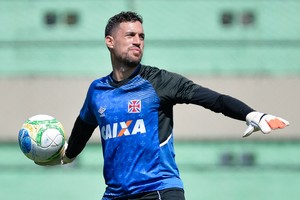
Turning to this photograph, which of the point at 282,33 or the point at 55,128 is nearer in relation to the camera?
the point at 55,128

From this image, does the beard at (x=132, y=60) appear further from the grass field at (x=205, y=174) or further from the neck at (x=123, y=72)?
the grass field at (x=205, y=174)

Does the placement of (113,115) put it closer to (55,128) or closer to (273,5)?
(55,128)

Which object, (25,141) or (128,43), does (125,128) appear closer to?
(128,43)

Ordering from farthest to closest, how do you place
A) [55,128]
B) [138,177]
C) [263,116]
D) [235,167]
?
[235,167]
[55,128]
[138,177]
[263,116]

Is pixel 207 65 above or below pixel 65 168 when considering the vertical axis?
above

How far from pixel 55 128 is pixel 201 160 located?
5184mm

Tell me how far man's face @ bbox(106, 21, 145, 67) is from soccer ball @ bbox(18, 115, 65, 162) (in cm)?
85

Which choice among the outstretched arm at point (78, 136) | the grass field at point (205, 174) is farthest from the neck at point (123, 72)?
the grass field at point (205, 174)

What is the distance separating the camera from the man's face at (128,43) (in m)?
5.67

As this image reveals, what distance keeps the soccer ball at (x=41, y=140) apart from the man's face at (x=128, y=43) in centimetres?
85

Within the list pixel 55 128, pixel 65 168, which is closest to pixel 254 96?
pixel 65 168

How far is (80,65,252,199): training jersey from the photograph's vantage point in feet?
17.7

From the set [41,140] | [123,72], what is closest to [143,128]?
[123,72]

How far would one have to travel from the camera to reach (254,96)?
37.7 feet
